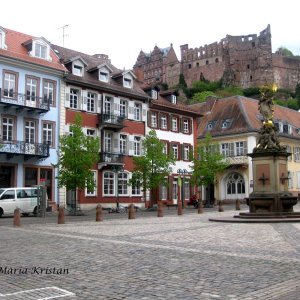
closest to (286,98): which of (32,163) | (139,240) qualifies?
(32,163)

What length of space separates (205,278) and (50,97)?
105ft

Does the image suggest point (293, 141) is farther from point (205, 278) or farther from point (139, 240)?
point (205, 278)

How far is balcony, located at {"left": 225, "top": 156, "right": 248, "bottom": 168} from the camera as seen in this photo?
55.9 meters

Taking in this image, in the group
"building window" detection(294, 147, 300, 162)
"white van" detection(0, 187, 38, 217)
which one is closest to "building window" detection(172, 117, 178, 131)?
"building window" detection(294, 147, 300, 162)

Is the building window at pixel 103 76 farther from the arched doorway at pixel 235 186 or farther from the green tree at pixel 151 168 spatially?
the arched doorway at pixel 235 186

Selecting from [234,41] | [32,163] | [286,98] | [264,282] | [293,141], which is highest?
[234,41]

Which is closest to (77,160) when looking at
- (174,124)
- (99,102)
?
(99,102)

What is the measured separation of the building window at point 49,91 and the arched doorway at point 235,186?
88.1ft

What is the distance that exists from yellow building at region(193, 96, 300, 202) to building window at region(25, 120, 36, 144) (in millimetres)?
25449

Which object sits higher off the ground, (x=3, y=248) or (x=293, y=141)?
(x=293, y=141)

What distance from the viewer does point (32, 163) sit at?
36688 mm

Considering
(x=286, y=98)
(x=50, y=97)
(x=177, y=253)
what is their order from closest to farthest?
(x=177, y=253) < (x=50, y=97) < (x=286, y=98)

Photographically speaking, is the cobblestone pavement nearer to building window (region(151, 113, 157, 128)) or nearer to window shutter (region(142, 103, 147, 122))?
window shutter (region(142, 103, 147, 122))

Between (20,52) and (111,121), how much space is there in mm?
9352
